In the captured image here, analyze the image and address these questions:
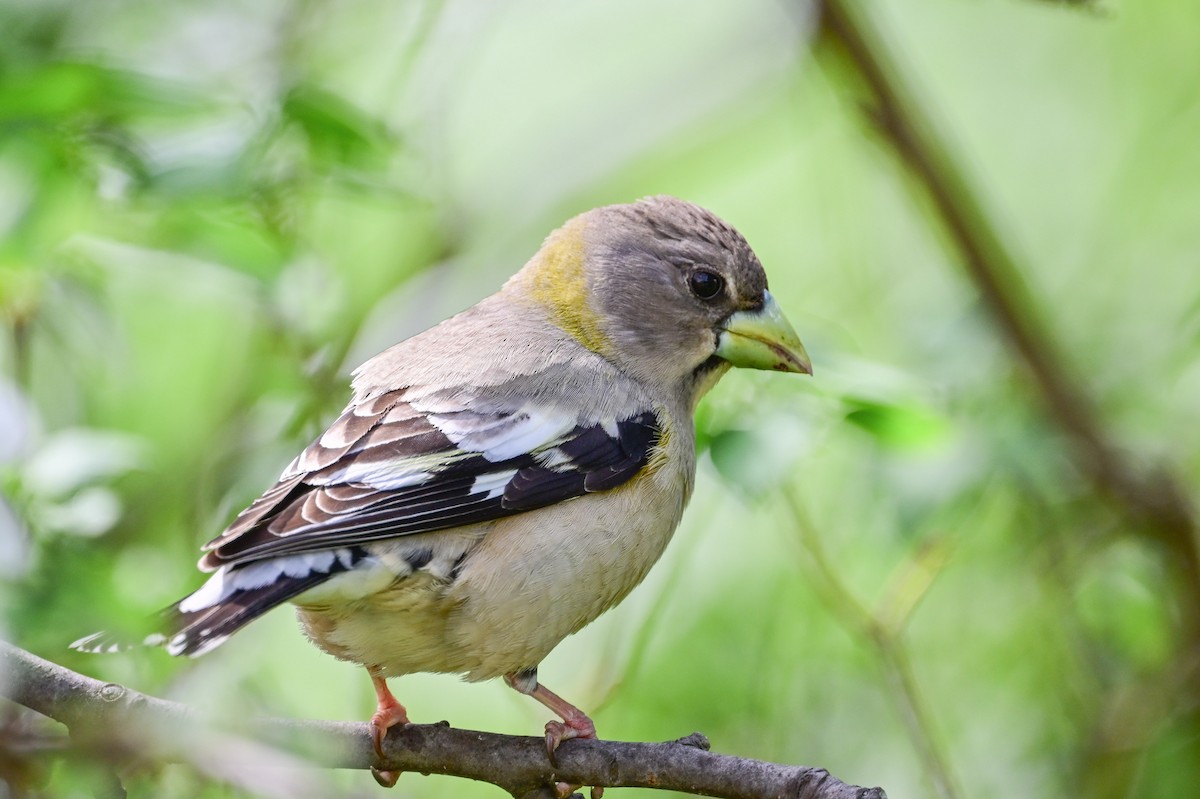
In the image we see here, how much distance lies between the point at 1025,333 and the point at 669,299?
1.60m

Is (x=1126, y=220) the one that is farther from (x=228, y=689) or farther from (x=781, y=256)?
(x=228, y=689)

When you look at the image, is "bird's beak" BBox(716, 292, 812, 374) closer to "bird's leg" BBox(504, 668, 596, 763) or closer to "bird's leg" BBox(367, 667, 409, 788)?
"bird's leg" BBox(504, 668, 596, 763)

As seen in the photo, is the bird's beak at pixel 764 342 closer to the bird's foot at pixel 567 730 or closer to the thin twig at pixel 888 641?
the thin twig at pixel 888 641

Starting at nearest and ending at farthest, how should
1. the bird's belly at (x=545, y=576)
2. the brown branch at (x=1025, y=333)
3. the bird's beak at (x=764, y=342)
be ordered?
the bird's belly at (x=545, y=576) < the bird's beak at (x=764, y=342) < the brown branch at (x=1025, y=333)

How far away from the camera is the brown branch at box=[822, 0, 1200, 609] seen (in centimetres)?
515

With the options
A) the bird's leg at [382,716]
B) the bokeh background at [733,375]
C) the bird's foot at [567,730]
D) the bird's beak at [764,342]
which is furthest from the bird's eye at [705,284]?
the bird's leg at [382,716]

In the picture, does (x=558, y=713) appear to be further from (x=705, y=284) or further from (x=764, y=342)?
(x=705, y=284)

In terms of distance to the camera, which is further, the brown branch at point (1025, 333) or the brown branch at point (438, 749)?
the brown branch at point (1025, 333)

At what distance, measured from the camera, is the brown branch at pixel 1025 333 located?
5152mm

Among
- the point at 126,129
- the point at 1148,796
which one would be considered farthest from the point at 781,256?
the point at 126,129

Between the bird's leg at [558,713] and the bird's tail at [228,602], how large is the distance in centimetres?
68

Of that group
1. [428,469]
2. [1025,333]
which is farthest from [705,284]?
[1025,333]

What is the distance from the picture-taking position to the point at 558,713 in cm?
372

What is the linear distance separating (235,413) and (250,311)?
0.44 metres
